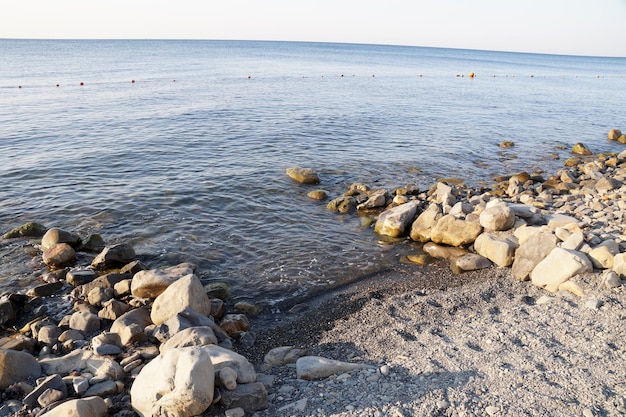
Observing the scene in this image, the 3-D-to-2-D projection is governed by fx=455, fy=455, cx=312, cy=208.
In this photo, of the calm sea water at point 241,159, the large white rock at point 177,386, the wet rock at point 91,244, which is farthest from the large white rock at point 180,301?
the wet rock at point 91,244

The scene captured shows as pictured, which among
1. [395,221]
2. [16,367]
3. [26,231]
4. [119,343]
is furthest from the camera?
[395,221]

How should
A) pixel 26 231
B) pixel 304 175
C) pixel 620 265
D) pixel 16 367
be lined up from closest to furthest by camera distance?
pixel 16 367
pixel 620 265
pixel 26 231
pixel 304 175

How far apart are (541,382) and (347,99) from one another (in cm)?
3935

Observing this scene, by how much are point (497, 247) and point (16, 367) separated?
37.5ft

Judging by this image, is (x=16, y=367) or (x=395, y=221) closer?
(x=16, y=367)

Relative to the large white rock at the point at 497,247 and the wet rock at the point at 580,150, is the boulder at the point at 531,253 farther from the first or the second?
the wet rock at the point at 580,150

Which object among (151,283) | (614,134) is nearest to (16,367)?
(151,283)

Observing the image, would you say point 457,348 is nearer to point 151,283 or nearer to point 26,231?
point 151,283

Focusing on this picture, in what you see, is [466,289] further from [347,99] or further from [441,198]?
[347,99]

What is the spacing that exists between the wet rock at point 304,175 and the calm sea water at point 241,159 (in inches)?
18.8

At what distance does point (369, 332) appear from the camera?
30.5ft

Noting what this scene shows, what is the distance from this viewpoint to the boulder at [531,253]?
38.1 feet

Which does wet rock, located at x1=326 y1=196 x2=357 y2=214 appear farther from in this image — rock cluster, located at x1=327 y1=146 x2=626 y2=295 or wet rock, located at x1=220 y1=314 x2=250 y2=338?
wet rock, located at x1=220 y1=314 x2=250 y2=338

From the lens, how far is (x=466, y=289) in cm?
1128
